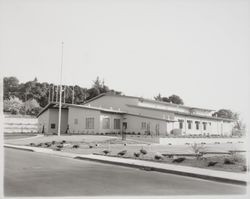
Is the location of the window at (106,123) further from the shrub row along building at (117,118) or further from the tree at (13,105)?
the tree at (13,105)

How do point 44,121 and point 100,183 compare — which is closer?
point 100,183

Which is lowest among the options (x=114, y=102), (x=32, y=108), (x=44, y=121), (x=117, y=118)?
(x=44, y=121)

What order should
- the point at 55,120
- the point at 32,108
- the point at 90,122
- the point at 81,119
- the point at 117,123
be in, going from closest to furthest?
the point at 90,122 → the point at 81,119 → the point at 117,123 → the point at 55,120 → the point at 32,108

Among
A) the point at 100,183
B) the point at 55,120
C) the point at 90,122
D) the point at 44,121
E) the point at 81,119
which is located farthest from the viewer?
the point at 55,120

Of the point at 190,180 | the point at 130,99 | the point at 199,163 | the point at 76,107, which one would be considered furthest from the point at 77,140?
the point at 190,180

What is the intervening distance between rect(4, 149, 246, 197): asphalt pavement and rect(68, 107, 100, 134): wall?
23763 mm

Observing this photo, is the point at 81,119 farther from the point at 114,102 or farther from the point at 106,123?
the point at 114,102

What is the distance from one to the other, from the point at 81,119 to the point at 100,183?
28.6 m

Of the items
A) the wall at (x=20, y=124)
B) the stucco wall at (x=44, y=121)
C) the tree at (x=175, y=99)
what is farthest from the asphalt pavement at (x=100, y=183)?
the tree at (x=175, y=99)

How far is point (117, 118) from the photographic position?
3953 centimetres

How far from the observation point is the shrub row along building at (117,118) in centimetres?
3769

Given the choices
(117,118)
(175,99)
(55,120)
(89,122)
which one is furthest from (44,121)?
(175,99)

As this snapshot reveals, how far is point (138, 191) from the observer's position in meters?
9.55

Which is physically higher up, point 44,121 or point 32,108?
point 32,108
